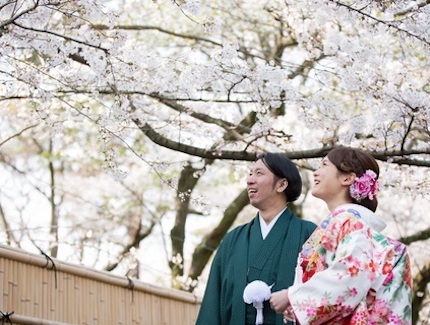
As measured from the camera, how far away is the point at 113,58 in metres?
5.54

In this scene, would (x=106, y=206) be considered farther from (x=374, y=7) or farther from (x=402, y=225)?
(x=374, y=7)

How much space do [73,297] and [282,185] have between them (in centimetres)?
146

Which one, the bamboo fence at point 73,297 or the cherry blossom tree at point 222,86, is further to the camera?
the cherry blossom tree at point 222,86

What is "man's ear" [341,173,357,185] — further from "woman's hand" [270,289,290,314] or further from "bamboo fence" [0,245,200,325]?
"bamboo fence" [0,245,200,325]

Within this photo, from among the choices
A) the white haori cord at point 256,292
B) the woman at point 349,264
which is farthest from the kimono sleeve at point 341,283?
the white haori cord at point 256,292

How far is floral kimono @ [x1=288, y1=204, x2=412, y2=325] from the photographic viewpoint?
11.8 ft

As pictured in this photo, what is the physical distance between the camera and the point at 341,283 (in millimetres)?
3582

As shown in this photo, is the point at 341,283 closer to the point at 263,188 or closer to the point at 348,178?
the point at 348,178

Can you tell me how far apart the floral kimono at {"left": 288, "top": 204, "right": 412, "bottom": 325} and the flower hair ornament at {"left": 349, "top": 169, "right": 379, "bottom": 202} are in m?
0.06

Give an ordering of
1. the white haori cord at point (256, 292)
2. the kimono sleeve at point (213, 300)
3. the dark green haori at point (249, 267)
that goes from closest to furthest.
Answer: the white haori cord at point (256, 292) → the dark green haori at point (249, 267) → the kimono sleeve at point (213, 300)

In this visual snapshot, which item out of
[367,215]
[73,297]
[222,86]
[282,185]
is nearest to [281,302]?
[367,215]

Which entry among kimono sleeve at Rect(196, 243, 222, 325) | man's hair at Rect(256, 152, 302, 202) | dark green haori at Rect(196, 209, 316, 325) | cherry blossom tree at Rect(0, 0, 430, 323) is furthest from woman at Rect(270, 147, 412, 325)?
cherry blossom tree at Rect(0, 0, 430, 323)

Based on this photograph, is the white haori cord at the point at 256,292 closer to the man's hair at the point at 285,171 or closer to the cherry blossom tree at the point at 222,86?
the man's hair at the point at 285,171

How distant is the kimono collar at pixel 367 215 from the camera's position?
3820mm
